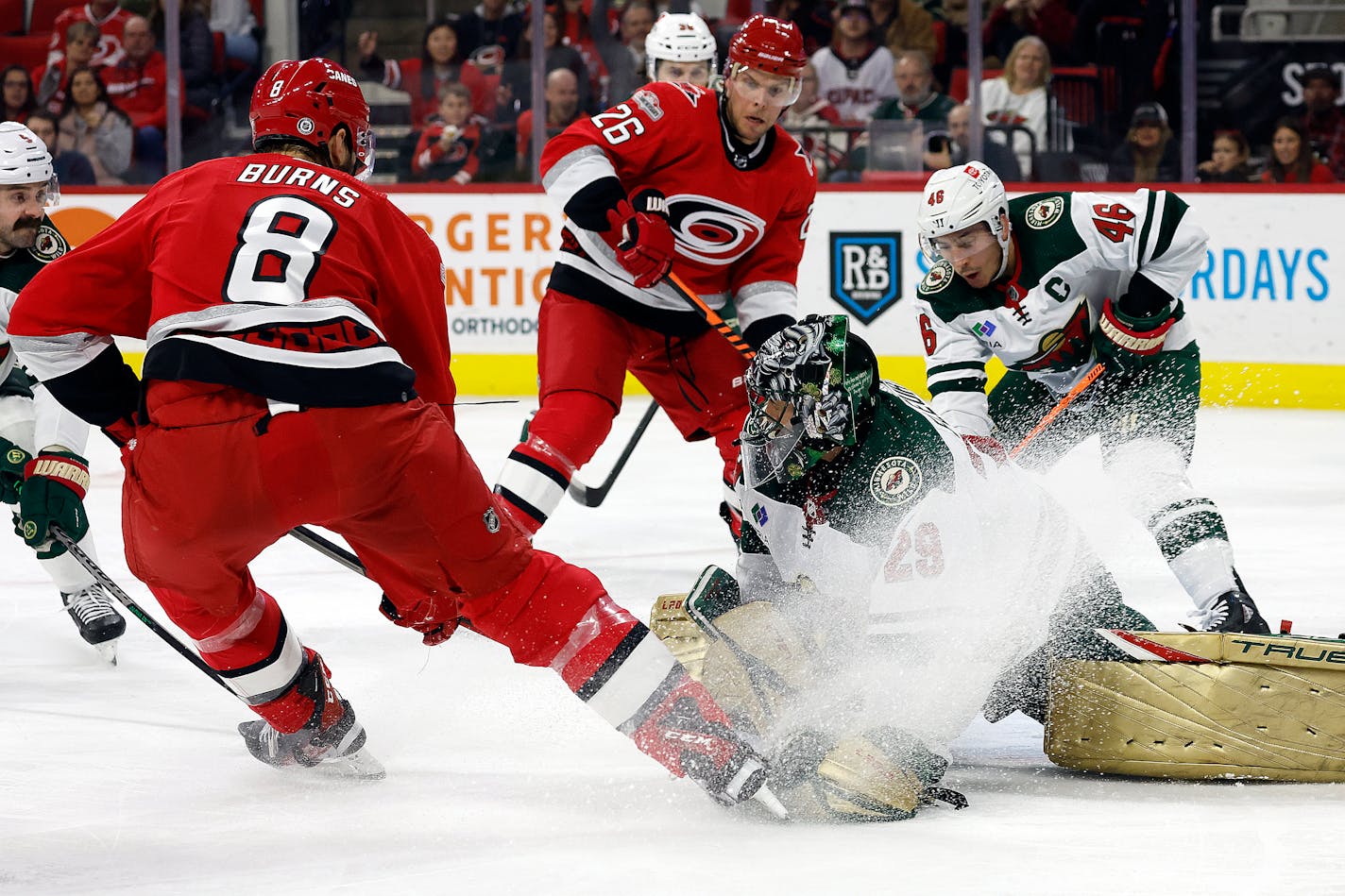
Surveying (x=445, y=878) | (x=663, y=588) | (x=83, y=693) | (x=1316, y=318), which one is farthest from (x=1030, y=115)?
(x=445, y=878)

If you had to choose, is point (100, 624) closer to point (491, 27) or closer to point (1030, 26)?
point (491, 27)

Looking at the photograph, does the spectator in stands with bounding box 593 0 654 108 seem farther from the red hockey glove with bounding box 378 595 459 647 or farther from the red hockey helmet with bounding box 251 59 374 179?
the red hockey glove with bounding box 378 595 459 647

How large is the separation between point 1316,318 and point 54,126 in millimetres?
5192

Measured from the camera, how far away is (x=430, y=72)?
24.4 feet

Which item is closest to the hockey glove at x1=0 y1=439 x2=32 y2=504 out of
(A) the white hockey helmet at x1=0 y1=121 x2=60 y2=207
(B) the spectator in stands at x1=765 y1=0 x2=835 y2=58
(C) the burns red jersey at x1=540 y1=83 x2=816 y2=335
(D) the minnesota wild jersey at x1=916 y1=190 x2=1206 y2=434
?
(A) the white hockey helmet at x1=0 y1=121 x2=60 y2=207

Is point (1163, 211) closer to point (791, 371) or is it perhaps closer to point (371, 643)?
point (791, 371)

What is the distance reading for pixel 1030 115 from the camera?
709 centimetres

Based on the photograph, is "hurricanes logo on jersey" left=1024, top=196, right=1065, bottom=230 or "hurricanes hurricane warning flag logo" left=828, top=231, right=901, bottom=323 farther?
"hurricanes hurricane warning flag logo" left=828, top=231, right=901, bottom=323

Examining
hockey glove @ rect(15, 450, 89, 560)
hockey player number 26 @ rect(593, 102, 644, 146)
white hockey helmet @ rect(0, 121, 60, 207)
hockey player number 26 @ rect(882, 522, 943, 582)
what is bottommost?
hockey glove @ rect(15, 450, 89, 560)

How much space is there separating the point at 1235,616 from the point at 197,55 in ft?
18.6

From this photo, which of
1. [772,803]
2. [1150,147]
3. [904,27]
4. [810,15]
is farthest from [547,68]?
[772,803]

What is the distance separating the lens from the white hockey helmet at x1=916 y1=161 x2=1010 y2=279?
125 inches

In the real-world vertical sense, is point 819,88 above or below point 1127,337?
above

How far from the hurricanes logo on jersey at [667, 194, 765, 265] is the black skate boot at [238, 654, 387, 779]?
1488 mm
